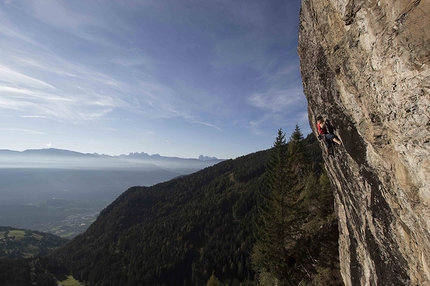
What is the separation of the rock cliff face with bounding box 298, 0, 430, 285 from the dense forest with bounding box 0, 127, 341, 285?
39.3 ft

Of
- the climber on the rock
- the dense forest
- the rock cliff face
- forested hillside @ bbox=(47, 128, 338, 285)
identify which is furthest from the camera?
forested hillside @ bbox=(47, 128, 338, 285)

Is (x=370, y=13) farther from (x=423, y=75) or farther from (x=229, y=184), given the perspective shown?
(x=229, y=184)

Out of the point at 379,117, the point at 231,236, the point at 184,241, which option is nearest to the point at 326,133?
the point at 379,117

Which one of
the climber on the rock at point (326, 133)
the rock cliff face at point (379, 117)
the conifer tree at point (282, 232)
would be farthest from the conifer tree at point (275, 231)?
the climber on the rock at point (326, 133)

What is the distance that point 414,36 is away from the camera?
5816 millimetres

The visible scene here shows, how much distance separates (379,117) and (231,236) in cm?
12819

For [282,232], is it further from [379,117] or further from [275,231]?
[379,117]

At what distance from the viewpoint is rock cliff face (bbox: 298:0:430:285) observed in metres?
6.03

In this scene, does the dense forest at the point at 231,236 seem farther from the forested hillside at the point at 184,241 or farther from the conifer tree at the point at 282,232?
the forested hillside at the point at 184,241

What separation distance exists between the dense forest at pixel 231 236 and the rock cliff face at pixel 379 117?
12.0m

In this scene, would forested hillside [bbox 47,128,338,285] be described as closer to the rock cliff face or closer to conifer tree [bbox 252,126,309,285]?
conifer tree [bbox 252,126,309,285]

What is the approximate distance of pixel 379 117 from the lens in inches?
307

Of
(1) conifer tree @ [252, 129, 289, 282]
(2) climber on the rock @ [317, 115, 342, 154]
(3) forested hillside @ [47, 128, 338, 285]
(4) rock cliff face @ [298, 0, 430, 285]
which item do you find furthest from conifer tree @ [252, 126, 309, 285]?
(3) forested hillside @ [47, 128, 338, 285]

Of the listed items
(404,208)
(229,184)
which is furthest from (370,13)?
(229,184)
